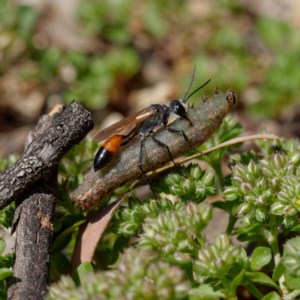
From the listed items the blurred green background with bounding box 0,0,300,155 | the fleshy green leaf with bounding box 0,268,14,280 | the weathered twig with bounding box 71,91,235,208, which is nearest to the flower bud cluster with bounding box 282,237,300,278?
the weathered twig with bounding box 71,91,235,208

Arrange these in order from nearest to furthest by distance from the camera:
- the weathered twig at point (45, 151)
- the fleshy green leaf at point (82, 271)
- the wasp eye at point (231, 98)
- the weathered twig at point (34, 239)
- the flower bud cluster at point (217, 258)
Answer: the flower bud cluster at point (217, 258) < the weathered twig at point (34, 239) < the fleshy green leaf at point (82, 271) < the weathered twig at point (45, 151) < the wasp eye at point (231, 98)

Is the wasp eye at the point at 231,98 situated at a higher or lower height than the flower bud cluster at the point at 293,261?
higher

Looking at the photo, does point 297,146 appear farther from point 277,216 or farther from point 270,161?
point 277,216

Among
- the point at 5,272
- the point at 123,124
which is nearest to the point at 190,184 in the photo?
the point at 123,124

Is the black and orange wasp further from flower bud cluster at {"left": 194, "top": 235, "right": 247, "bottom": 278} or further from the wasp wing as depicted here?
flower bud cluster at {"left": 194, "top": 235, "right": 247, "bottom": 278}

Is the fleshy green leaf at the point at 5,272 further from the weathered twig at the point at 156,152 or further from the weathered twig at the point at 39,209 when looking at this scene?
the weathered twig at the point at 156,152

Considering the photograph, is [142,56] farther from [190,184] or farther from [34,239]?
[34,239]

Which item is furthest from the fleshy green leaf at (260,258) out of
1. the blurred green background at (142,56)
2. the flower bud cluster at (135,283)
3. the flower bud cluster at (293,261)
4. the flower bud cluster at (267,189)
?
the blurred green background at (142,56)
